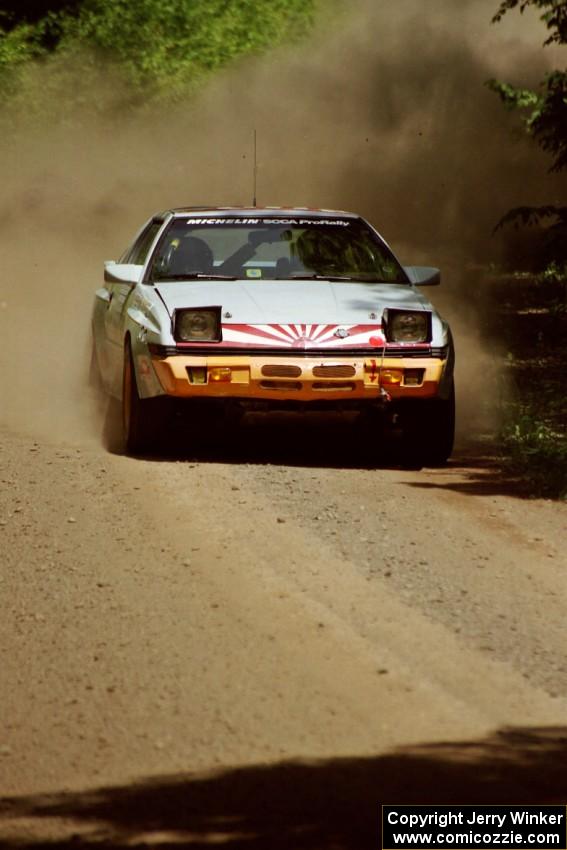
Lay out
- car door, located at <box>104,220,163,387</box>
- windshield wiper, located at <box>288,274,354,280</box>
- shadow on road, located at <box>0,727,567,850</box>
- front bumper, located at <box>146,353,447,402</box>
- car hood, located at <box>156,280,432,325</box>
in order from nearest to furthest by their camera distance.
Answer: shadow on road, located at <box>0,727,567,850</box>, front bumper, located at <box>146,353,447,402</box>, car hood, located at <box>156,280,432,325</box>, windshield wiper, located at <box>288,274,354,280</box>, car door, located at <box>104,220,163,387</box>

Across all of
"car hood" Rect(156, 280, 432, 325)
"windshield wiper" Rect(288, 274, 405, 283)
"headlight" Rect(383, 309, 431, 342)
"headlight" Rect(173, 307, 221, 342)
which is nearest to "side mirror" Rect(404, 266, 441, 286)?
"windshield wiper" Rect(288, 274, 405, 283)

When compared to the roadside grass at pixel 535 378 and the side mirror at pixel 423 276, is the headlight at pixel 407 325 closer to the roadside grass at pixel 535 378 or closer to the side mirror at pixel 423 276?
the side mirror at pixel 423 276

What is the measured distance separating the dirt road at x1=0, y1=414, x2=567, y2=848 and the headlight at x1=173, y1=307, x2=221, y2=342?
0.74m

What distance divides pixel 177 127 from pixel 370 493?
1969cm

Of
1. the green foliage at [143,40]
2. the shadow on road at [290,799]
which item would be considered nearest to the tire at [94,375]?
the shadow on road at [290,799]

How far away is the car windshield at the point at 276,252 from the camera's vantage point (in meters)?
11.3

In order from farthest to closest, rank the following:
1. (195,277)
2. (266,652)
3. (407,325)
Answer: (195,277) < (407,325) < (266,652)

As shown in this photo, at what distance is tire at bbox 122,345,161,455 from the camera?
1057cm

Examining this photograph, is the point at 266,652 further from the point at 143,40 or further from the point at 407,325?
the point at 143,40

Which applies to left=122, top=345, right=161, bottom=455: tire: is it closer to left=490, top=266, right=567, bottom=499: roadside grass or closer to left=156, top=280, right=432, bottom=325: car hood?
left=156, top=280, right=432, bottom=325: car hood

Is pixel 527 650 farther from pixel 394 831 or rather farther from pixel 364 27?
pixel 364 27

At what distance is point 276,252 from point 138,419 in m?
1.58

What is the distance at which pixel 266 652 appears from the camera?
20.7ft

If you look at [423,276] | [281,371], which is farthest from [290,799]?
[423,276]
